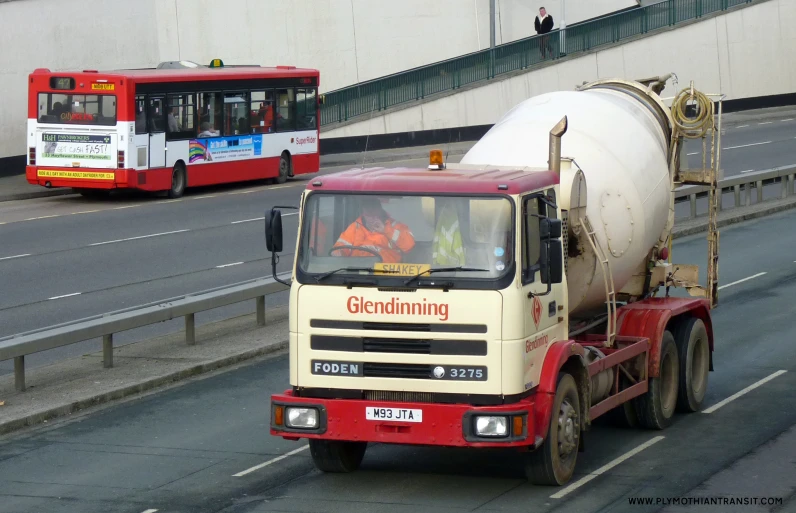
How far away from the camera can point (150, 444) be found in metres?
11.3

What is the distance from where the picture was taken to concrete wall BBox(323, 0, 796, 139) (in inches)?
1943

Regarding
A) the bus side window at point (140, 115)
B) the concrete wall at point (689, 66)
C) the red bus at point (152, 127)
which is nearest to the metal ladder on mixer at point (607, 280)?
the red bus at point (152, 127)

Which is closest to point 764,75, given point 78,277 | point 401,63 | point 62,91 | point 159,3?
point 401,63

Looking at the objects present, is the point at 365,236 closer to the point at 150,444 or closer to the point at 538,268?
the point at 538,268

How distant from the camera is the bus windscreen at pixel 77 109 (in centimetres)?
3078

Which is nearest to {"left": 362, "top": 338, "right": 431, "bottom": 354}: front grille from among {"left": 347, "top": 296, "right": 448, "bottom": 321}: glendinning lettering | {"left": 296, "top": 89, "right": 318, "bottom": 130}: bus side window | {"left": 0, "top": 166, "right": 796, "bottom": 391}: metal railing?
{"left": 347, "top": 296, "right": 448, "bottom": 321}: glendinning lettering

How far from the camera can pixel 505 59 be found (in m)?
50.3

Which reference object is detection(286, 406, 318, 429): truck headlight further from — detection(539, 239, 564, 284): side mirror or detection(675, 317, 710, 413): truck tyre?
detection(675, 317, 710, 413): truck tyre

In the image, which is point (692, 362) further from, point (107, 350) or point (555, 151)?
point (107, 350)

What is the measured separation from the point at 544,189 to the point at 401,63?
39.8 meters

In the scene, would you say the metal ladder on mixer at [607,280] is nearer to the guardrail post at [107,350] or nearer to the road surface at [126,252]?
the road surface at [126,252]

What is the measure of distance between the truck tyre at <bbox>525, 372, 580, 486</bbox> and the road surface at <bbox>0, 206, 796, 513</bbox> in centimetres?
13

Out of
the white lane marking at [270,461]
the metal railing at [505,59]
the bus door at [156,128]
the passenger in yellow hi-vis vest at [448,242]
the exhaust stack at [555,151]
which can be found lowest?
the white lane marking at [270,461]

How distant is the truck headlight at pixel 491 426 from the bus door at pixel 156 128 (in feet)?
76.1
